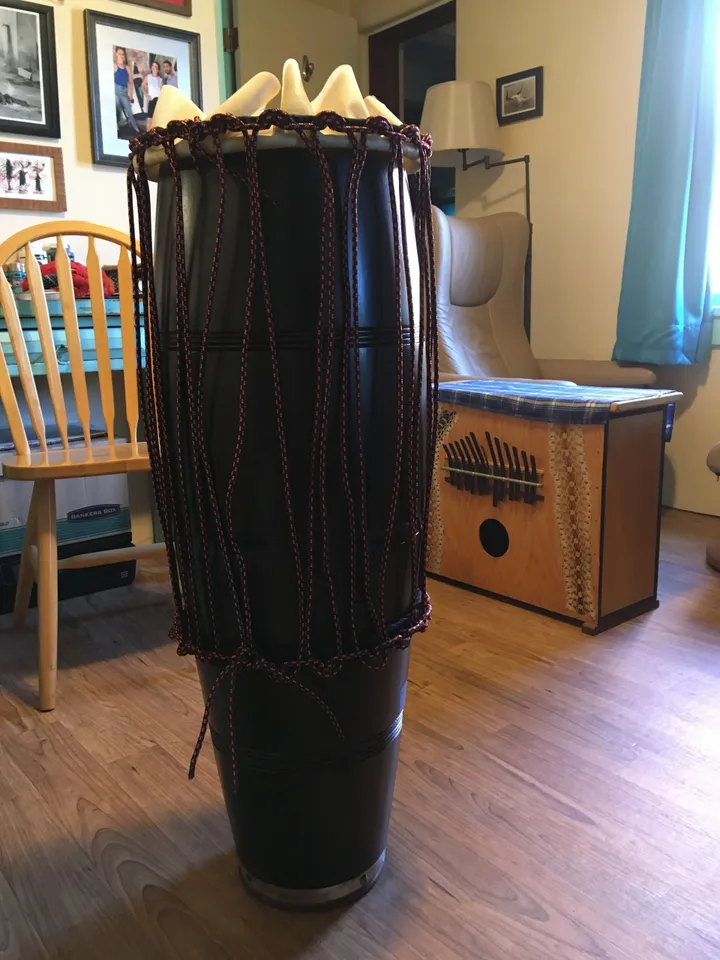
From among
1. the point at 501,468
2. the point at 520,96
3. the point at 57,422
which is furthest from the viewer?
the point at 520,96

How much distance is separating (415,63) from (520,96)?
4.18 feet

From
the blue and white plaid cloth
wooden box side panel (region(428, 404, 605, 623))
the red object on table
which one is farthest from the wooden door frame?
wooden box side panel (region(428, 404, 605, 623))

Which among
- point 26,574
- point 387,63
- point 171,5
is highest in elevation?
point 387,63

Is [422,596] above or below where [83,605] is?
above

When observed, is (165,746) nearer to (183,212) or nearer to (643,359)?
(183,212)

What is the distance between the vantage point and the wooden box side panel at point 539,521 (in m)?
1.65

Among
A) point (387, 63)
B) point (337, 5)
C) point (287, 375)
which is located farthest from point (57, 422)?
point (337, 5)

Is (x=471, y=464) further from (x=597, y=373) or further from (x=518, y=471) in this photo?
(x=597, y=373)

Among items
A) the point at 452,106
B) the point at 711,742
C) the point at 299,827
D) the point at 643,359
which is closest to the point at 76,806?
the point at 299,827

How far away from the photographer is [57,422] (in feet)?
5.26

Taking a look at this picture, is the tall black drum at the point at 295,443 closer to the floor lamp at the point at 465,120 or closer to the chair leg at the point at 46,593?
the chair leg at the point at 46,593

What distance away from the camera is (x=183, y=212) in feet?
2.47

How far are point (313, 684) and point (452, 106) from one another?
277 cm

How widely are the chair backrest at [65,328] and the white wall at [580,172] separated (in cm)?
192
